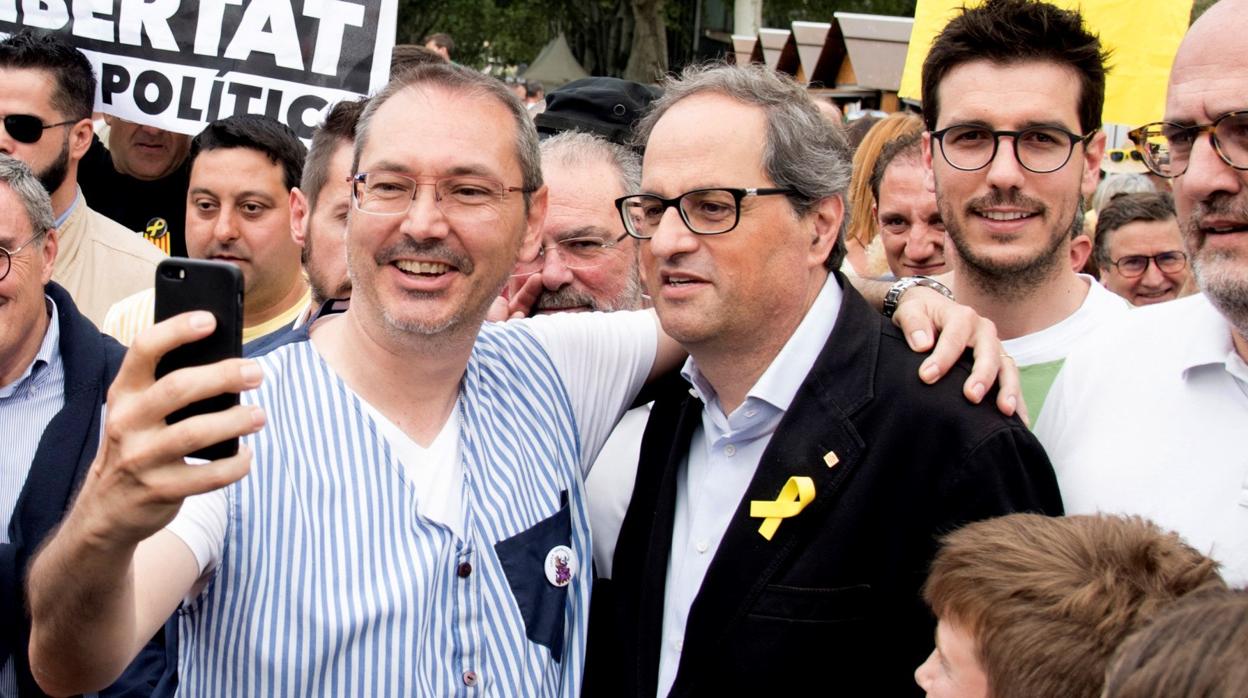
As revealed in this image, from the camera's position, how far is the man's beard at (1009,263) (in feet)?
9.77

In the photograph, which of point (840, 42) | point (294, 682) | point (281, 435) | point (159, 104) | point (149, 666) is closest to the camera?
point (294, 682)

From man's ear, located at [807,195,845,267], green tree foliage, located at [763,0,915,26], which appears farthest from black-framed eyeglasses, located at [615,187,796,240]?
green tree foliage, located at [763,0,915,26]

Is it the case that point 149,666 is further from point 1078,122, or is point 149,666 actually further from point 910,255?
point 910,255

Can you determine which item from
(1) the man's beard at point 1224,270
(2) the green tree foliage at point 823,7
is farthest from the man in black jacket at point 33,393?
(2) the green tree foliage at point 823,7

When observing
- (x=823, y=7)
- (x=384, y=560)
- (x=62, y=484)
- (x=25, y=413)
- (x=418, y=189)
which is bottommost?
(x=62, y=484)

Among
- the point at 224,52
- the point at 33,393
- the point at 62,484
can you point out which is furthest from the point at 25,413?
the point at 224,52

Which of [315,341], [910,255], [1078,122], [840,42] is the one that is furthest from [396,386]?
[840,42]

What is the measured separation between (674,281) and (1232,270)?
1.07 metres

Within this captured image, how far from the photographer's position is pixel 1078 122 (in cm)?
308

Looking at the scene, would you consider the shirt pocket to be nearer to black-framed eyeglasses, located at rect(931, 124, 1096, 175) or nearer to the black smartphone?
the black smartphone

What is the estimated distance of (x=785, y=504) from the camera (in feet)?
7.78

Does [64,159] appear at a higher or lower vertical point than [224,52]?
lower

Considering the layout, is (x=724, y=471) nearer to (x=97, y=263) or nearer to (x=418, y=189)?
(x=418, y=189)

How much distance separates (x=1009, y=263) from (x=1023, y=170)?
0.74 ft
